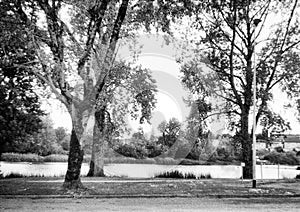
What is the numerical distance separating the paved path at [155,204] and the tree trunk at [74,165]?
2245 millimetres

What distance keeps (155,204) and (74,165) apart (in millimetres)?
4820

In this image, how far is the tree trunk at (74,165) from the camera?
1708cm

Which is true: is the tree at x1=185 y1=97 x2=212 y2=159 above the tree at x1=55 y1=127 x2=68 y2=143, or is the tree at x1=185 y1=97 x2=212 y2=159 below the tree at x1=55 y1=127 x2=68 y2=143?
below

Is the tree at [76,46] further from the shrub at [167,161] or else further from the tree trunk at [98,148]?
the shrub at [167,161]

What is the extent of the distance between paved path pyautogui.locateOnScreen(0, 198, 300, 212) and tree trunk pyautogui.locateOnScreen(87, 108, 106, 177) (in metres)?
13.8

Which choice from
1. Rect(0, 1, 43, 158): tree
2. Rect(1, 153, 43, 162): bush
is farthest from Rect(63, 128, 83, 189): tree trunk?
Rect(1, 153, 43, 162): bush

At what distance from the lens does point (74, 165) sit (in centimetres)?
1722

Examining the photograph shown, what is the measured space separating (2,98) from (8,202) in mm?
12880

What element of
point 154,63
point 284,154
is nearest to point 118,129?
point 154,63

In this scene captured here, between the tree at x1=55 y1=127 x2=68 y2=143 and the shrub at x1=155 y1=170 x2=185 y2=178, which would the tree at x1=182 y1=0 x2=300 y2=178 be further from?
the tree at x1=55 y1=127 x2=68 y2=143

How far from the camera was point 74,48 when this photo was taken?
17406 mm

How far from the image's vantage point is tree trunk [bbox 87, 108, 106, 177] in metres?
28.8

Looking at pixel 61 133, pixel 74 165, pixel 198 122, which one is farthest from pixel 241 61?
pixel 61 133

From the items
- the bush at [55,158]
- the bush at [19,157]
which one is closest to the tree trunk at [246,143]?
the bush at [19,157]
